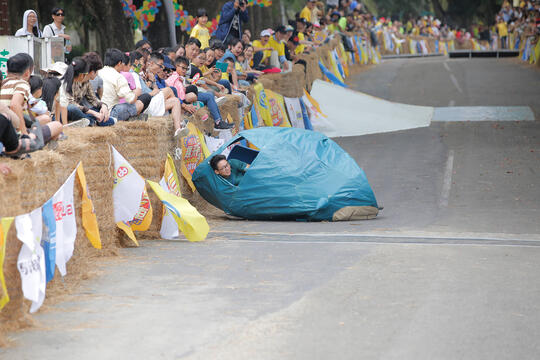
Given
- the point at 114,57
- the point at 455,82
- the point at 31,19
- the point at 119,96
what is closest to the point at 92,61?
the point at 119,96

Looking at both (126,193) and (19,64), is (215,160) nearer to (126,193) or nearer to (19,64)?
(126,193)

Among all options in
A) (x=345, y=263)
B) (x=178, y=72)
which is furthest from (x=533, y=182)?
(x=345, y=263)

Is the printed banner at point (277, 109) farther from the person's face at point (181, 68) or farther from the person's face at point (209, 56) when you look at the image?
the person's face at point (181, 68)

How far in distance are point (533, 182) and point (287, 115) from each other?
685cm

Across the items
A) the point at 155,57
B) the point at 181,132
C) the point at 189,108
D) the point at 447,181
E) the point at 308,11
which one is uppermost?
the point at 308,11

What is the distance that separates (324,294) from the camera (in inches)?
286

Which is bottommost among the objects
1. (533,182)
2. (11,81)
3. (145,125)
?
(533,182)

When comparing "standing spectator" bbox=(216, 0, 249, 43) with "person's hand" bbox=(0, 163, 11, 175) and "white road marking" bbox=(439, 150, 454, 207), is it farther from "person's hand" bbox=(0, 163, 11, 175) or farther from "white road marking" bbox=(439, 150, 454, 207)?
"person's hand" bbox=(0, 163, 11, 175)

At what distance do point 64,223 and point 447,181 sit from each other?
9.54 meters

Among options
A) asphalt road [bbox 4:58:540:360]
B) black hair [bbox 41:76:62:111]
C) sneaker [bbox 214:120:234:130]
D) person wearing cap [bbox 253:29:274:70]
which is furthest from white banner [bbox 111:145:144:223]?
person wearing cap [bbox 253:29:274:70]

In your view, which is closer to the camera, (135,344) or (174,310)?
(135,344)

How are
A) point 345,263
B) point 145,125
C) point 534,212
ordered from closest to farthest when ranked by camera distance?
point 345,263 → point 145,125 → point 534,212

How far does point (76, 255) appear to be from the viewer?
7867 mm

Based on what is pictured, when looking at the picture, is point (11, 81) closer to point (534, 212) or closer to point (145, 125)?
point (145, 125)
